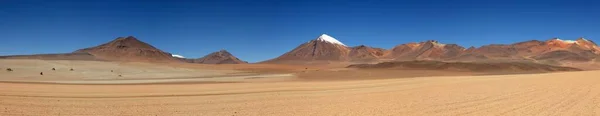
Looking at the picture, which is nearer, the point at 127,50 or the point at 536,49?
the point at 127,50

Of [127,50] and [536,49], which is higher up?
[127,50]

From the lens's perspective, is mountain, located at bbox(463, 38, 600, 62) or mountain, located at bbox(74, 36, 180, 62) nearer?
mountain, located at bbox(463, 38, 600, 62)

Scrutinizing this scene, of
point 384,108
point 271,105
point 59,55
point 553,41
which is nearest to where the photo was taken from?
point 384,108

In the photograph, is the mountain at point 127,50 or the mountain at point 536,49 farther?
the mountain at point 127,50

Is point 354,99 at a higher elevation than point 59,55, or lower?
lower

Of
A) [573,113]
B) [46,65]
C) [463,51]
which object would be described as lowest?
[573,113]

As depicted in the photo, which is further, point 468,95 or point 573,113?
point 468,95

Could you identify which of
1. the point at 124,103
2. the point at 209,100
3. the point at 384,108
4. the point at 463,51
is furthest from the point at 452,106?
the point at 463,51

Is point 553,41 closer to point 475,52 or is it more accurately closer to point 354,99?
point 475,52
